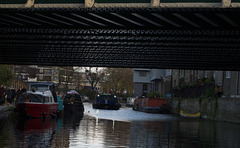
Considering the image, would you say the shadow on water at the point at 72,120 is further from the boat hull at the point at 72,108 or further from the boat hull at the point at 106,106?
the boat hull at the point at 106,106

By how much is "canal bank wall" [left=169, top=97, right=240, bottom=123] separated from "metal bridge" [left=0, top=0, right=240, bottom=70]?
691cm

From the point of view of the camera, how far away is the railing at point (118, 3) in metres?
12.9

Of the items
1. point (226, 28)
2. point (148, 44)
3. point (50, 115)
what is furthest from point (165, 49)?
point (50, 115)

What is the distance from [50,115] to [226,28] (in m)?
16.3

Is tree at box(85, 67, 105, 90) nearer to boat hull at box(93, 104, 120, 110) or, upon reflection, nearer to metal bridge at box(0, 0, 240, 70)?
boat hull at box(93, 104, 120, 110)

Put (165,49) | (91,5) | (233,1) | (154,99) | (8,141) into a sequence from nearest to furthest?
1. (233,1)
2. (91,5)
3. (8,141)
4. (165,49)
5. (154,99)

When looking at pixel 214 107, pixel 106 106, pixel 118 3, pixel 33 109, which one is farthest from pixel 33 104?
pixel 106 106

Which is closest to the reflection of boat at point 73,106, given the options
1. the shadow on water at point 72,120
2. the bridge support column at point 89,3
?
the shadow on water at point 72,120

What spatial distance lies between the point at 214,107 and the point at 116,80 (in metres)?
75.1

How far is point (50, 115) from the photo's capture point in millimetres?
29766

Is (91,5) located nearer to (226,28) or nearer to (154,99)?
(226,28)

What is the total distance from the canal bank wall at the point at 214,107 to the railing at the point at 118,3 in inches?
890

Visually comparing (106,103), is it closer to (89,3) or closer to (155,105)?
(155,105)

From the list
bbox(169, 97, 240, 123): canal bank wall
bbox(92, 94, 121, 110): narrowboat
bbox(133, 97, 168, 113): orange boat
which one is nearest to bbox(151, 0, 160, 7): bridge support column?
bbox(169, 97, 240, 123): canal bank wall
